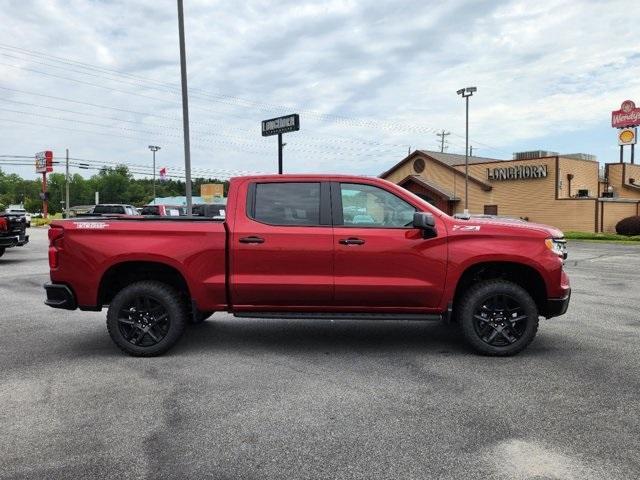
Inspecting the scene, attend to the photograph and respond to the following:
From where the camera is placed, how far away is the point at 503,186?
40031 mm

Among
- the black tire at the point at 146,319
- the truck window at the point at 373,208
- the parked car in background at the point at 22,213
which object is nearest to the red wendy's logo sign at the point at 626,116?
the parked car in background at the point at 22,213

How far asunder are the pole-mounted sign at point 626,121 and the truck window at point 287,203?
45566mm

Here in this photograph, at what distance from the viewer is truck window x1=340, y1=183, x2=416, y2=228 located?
5.46m

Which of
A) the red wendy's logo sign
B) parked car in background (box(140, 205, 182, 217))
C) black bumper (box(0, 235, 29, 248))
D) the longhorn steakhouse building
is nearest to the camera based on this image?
black bumper (box(0, 235, 29, 248))

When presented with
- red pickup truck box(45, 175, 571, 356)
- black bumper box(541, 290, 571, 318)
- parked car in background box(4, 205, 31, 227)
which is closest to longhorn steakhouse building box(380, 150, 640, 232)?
parked car in background box(4, 205, 31, 227)

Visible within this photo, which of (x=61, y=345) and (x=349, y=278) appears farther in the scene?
(x=61, y=345)

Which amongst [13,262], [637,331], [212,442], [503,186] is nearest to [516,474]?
[212,442]

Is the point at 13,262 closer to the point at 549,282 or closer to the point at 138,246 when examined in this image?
the point at 138,246

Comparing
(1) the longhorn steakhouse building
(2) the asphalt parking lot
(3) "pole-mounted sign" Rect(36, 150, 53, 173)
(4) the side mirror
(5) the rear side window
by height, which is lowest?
(2) the asphalt parking lot

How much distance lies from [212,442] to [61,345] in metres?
3.45

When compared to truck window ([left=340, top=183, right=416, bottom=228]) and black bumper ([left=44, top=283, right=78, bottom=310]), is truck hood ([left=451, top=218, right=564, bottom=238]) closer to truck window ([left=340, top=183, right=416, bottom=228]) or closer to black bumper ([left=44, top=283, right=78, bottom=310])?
truck window ([left=340, top=183, right=416, bottom=228])

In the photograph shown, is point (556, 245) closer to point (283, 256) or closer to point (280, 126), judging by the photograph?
point (283, 256)

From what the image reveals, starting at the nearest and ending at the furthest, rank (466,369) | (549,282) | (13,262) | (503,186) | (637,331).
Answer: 1. (466,369)
2. (549,282)
3. (637,331)
4. (13,262)
5. (503,186)

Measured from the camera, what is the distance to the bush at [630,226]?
3228cm
